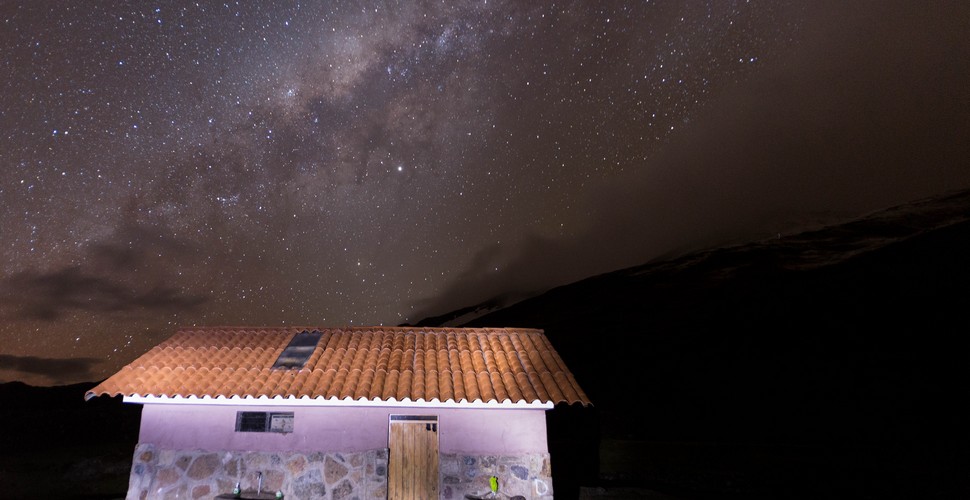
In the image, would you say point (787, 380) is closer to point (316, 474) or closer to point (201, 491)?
point (316, 474)

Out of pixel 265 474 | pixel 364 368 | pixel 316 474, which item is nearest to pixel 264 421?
pixel 265 474

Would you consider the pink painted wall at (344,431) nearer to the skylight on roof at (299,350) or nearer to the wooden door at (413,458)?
the wooden door at (413,458)

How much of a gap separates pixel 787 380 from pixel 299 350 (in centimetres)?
3007

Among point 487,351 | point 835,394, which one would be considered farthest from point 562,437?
point 487,351

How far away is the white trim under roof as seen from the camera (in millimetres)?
8391

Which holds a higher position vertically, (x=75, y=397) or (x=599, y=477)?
(x=75, y=397)

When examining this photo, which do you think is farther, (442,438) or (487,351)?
(487,351)

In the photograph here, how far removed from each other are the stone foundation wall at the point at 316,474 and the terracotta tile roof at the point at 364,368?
1086 millimetres

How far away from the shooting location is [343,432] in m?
A: 8.75

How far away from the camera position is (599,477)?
71.3 ft

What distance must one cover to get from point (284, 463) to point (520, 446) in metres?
3.99

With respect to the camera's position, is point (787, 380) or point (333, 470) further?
point (787, 380)

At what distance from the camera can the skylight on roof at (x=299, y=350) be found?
9.82m

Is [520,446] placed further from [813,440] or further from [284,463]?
[813,440]
